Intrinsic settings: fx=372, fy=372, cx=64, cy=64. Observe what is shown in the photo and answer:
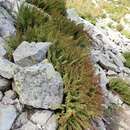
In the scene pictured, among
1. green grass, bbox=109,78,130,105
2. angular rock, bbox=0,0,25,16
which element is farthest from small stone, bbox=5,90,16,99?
green grass, bbox=109,78,130,105

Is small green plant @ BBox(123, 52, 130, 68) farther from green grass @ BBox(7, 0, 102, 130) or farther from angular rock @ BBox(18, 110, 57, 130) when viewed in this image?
angular rock @ BBox(18, 110, 57, 130)

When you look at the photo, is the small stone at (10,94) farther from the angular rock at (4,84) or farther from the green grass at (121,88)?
the green grass at (121,88)

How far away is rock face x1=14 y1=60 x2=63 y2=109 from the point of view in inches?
252

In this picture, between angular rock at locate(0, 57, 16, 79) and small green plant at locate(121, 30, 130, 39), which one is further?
small green plant at locate(121, 30, 130, 39)

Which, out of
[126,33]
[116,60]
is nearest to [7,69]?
[116,60]

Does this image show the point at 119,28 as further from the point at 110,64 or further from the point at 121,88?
the point at 121,88

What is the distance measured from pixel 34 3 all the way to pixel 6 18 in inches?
57.7

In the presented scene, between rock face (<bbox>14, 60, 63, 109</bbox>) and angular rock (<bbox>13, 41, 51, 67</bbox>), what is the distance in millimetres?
388

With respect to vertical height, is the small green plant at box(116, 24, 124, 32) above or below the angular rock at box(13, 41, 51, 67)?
below

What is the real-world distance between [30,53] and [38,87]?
0.77 metres

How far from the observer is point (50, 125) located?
20.9ft

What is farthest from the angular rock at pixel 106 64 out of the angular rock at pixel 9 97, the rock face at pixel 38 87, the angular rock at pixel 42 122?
the angular rock at pixel 9 97

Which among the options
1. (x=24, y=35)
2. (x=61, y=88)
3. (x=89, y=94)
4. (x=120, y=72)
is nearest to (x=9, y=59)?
(x=24, y=35)

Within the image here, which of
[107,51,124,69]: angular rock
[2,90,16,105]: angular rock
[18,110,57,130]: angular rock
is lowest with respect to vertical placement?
[107,51,124,69]: angular rock
